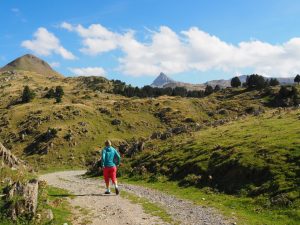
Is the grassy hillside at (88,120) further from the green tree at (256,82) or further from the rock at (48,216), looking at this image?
the rock at (48,216)

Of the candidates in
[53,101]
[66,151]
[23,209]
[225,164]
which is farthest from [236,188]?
[53,101]

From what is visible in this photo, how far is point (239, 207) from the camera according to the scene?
25.2m

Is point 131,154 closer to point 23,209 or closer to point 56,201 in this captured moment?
point 56,201

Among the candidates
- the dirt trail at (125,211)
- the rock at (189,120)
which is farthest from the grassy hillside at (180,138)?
the dirt trail at (125,211)

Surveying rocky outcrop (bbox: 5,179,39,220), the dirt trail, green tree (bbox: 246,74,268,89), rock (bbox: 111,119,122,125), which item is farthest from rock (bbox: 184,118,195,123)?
rocky outcrop (bbox: 5,179,39,220)

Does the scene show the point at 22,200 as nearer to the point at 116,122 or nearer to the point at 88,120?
the point at 88,120

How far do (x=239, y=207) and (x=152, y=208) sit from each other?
588 cm

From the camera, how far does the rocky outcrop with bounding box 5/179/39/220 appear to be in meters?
18.0

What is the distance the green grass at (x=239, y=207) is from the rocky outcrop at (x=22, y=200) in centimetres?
1043

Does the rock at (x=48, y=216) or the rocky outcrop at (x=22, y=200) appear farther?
the rock at (x=48, y=216)

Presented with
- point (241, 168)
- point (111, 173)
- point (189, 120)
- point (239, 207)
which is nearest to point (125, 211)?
point (111, 173)

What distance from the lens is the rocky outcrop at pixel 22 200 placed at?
18.0 m

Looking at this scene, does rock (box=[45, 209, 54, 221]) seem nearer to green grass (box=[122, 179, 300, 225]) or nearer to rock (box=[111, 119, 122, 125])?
green grass (box=[122, 179, 300, 225])

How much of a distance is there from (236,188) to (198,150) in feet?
47.3
